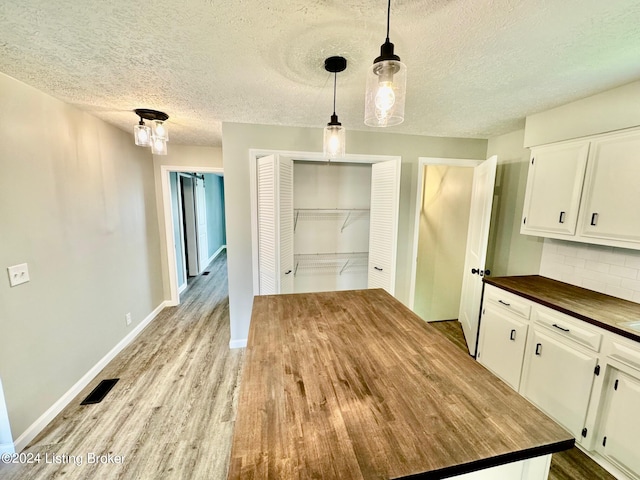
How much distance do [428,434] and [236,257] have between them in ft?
7.88

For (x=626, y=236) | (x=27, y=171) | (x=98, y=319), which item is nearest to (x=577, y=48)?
(x=626, y=236)

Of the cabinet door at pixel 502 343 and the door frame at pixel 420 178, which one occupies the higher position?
the door frame at pixel 420 178

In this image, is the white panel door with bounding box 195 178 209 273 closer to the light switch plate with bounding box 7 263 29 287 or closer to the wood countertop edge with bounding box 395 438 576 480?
the light switch plate with bounding box 7 263 29 287

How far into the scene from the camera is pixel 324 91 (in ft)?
6.01

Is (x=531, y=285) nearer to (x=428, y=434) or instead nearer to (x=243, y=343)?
(x=428, y=434)

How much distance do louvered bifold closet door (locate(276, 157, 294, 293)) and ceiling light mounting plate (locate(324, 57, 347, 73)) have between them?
1.16m

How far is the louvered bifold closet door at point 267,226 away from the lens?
8.25 feet

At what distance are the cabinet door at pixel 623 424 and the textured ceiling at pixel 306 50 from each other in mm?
1810

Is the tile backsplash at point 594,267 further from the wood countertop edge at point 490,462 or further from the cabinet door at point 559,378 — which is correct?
the wood countertop edge at point 490,462

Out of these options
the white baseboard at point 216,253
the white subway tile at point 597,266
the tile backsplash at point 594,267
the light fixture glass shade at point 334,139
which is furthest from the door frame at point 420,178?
the white baseboard at point 216,253

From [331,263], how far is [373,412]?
2790 millimetres

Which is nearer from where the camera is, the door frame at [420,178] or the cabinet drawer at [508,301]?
the cabinet drawer at [508,301]

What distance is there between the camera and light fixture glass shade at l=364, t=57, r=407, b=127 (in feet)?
3.09

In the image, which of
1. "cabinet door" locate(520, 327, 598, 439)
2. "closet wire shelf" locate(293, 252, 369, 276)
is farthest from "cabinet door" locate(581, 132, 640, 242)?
"closet wire shelf" locate(293, 252, 369, 276)
